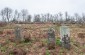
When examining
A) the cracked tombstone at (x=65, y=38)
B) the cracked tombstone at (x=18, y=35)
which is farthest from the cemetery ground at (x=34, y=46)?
the cracked tombstone at (x=65, y=38)

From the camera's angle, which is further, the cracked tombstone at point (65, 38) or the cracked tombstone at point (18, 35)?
the cracked tombstone at point (18, 35)

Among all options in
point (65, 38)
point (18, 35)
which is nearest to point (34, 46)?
point (18, 35)

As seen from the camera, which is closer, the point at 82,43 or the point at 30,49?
the point at 30,49

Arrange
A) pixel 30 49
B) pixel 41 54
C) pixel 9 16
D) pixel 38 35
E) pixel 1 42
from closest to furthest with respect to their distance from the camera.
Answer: pixel 41 54
pixel 30 49
pixel 1 42
pixel 38 35
pixel 9 16

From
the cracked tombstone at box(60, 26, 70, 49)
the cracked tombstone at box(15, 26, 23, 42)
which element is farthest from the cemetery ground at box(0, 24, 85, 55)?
the cracked tombstone at box(60, 26, 70, 49)

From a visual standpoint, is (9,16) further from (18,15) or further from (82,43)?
(82,43)

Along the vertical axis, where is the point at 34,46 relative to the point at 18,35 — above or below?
below

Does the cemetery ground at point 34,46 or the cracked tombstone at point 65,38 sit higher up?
the cracked tombstone at point 65,38

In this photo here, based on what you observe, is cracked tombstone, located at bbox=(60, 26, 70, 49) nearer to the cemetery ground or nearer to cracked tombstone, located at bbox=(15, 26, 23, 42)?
the cemetery ground

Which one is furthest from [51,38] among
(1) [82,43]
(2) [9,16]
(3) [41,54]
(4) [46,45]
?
(2) [9,16]

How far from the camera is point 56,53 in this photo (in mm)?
17250

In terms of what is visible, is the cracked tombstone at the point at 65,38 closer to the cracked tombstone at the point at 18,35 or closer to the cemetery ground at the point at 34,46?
the cemetery ground at the point at 34,46

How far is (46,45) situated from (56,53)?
6.01 feet

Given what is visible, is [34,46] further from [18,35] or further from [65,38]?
[65,38]
